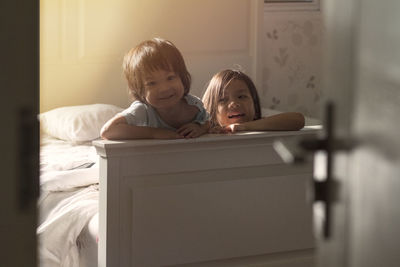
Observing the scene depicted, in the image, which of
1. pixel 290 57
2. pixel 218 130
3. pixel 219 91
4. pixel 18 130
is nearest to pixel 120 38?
pixel 290 57

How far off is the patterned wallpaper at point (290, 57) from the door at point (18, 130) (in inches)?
133

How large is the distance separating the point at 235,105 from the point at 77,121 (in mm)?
1071

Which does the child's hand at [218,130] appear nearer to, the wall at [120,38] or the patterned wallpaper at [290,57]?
the wall at [120,38]

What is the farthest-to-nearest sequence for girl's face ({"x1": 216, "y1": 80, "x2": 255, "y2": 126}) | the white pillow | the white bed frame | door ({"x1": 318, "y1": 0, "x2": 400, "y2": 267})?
the white pillow → girl's face ({"x1": 216, "y1": 80, "x2": 255, "y2": 126}) → the white bed frame → door ({"x1": 318, "y1": 0, "x2": 400, "y2": 267})

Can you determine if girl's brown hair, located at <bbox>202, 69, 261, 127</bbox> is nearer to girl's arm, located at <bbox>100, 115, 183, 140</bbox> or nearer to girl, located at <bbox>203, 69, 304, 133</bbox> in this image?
girl, located at <bbox>203, 69, 304, 133</bbox>

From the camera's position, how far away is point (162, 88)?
2.22 meters

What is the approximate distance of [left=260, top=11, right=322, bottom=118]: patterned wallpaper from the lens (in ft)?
13.8

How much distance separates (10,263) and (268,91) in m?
3.47

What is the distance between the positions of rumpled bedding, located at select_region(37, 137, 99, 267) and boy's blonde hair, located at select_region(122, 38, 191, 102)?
0.46m

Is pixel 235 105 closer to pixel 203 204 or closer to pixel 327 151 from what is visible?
pixel 203 204

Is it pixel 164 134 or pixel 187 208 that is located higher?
pixel 164 134

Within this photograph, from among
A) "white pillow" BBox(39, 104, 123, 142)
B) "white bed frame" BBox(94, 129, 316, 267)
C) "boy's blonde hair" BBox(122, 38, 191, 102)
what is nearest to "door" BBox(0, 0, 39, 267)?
"white bed frame" BBox(94, 129, 316, 267)

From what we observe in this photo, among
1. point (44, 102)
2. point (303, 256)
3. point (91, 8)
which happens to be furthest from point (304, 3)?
point (303, 256)

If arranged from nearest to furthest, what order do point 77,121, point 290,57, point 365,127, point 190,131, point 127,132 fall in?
point 365,127 → point 127,132 → point 190,131 → point 77,121 → point 290,57
